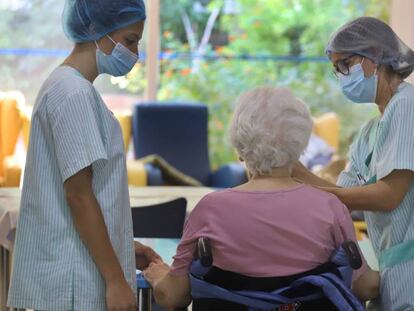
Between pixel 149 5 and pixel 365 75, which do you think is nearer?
pixel 365 75

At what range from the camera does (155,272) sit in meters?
2.22

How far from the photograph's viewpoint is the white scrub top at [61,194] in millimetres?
1893

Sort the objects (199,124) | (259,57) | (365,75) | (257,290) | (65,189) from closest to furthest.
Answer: (65,189) → (257,290) → (365,75) → (199,124) → (259,57)

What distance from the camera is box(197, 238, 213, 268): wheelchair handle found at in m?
2.00

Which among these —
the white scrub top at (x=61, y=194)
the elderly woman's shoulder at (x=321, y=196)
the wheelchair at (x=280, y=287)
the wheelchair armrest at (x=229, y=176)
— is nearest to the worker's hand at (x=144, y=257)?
the wheelchair at (x=280, y=287)

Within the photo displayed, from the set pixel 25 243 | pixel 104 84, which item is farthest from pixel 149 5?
pixel 25 243

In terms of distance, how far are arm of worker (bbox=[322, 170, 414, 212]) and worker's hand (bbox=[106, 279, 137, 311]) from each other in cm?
61

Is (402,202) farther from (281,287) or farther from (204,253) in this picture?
(204,253)

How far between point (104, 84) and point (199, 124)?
0.88m

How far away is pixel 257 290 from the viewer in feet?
6.64

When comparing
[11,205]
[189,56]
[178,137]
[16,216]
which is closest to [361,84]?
[16,216]

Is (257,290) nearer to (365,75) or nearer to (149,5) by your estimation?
(365,75)

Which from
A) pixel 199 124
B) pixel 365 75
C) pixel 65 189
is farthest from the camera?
pixel 199 124

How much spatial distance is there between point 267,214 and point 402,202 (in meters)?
0.43
